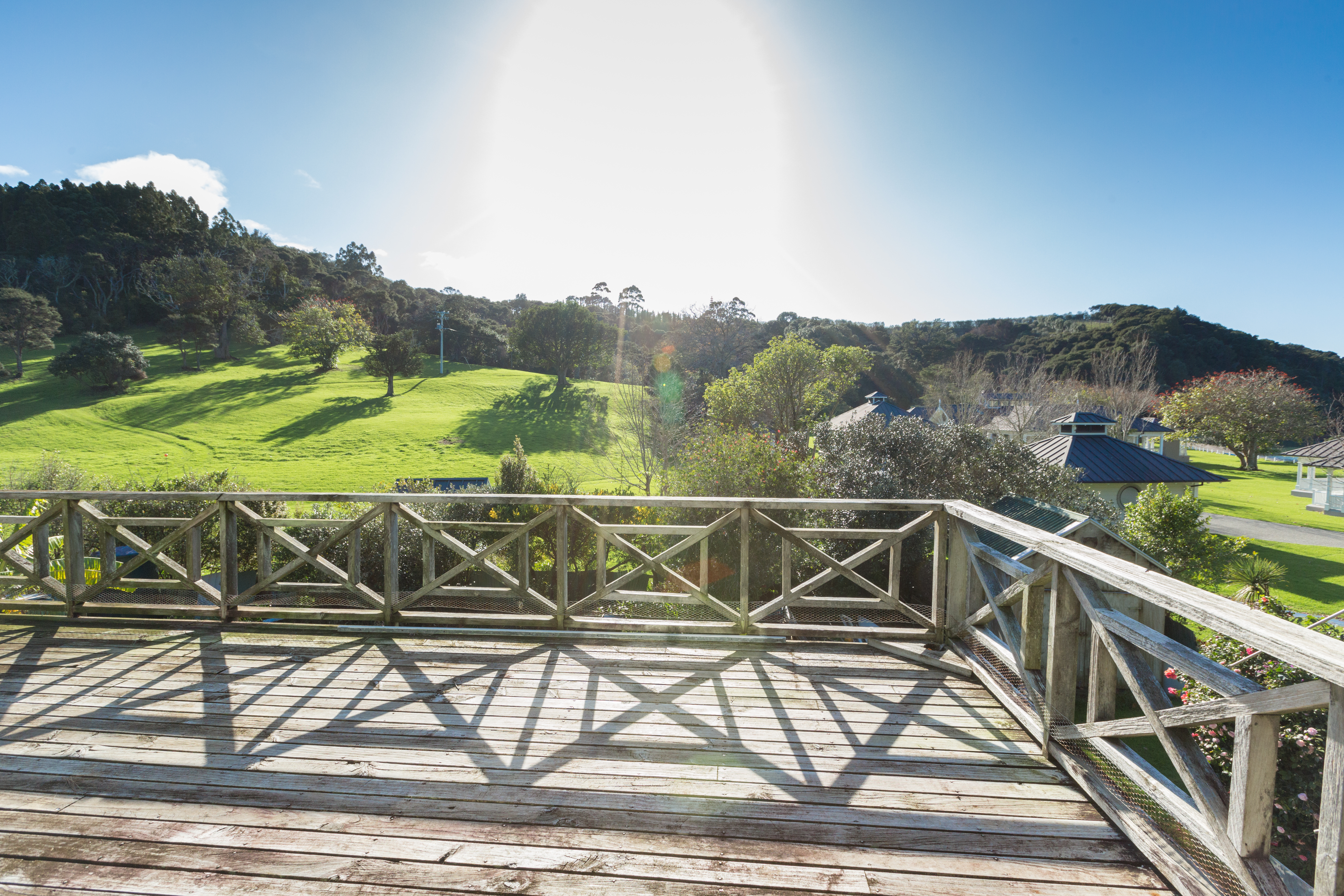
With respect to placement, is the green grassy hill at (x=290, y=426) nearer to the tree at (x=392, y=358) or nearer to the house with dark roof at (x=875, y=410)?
the tree at (x=392, y=358)

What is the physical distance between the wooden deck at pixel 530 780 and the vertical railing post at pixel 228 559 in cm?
64

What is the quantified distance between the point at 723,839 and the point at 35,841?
270 cm

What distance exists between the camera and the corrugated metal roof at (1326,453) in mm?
21953

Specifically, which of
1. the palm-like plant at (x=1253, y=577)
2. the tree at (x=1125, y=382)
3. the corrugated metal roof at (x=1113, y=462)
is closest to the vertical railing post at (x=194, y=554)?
the palm-like plant at (x=1253, y=577)

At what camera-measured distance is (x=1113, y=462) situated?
18734 millimetres

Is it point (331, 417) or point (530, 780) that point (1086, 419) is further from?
point (331, 417)

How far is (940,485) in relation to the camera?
10.9 m

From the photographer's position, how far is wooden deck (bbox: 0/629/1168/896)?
2.08 metres

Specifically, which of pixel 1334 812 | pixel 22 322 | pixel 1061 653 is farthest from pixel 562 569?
pixel 22 322

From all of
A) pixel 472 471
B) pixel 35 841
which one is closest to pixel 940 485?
pixel 35 841

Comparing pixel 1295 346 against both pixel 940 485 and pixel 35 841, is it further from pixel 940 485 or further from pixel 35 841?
pixel 35 841

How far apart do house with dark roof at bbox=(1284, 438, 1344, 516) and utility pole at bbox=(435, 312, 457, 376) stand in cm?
5052

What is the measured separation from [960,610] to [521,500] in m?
3.35

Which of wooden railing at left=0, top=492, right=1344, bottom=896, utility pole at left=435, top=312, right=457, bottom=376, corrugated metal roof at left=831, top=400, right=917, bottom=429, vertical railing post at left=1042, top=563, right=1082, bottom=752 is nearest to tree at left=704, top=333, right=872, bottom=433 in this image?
corrugated metal roof at left=831, top=400, right=917, bottom=429
